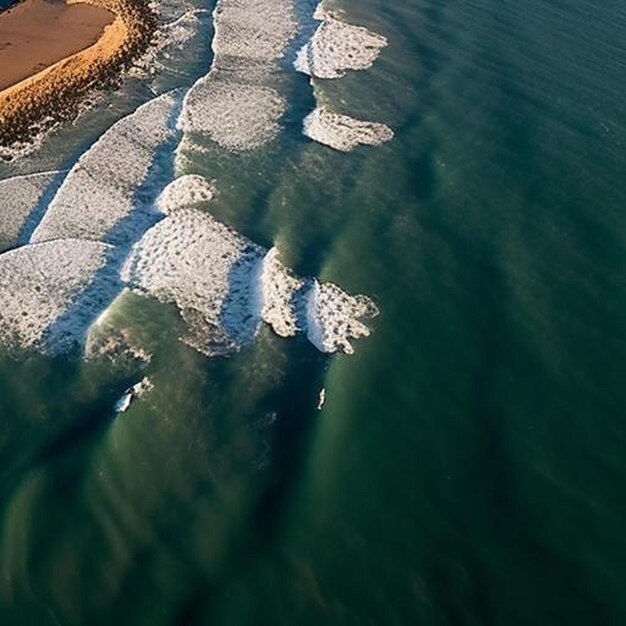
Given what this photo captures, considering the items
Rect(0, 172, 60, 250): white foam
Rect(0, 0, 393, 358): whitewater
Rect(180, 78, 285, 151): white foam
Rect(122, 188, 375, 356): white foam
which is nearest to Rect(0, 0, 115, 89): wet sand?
Rect(0, 0, 393, 358): whitewater

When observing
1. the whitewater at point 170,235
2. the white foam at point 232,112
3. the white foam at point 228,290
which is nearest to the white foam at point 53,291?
the whitewater at point 170,235

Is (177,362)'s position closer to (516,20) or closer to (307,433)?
(307,433)

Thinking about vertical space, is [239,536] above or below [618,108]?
below

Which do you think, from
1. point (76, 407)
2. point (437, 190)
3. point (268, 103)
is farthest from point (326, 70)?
point (76, 407)

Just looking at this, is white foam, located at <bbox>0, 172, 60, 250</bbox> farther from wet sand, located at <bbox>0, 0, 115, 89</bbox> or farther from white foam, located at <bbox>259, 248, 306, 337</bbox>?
white foam, located at <bbox>259, 248, 306, 337</bbox>

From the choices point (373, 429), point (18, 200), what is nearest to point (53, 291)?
point (18, 200)

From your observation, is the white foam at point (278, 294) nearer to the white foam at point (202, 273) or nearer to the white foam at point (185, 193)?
the white foam at point (202, 273)
